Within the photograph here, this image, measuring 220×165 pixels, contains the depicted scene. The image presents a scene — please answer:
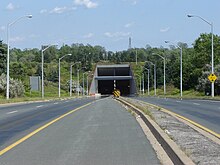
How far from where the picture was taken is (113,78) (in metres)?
172

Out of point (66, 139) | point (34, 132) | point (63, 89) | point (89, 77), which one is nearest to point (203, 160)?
point (66, 139)

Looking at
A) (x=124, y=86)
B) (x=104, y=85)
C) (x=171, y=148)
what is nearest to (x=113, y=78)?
(x=104, y=85)

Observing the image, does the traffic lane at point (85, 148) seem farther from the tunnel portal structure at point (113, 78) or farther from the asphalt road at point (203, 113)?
the tunnel portal structure at point (113, 78)

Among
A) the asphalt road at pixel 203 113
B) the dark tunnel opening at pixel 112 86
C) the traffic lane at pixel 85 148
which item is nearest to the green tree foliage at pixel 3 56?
the asphalt road at pixel 203 113

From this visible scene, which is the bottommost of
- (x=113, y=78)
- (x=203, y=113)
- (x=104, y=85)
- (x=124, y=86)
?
(x=203, y=113)

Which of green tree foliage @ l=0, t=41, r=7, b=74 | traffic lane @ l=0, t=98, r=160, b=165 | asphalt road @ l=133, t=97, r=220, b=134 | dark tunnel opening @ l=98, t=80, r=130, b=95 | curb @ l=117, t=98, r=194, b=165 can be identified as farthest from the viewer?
dark tunnel opening @ l=98, t=80, r=130, b=95

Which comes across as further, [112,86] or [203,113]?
[112,86]

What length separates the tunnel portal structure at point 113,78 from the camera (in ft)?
564

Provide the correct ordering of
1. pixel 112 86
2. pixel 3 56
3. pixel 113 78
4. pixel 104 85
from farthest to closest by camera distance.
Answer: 1. pixel 112 86
2. pixel 104 85
3. pixel 113 78
4. pixel 3 56

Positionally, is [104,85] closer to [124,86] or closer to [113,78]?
[124,86]

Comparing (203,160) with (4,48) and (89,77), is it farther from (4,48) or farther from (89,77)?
(89,77)

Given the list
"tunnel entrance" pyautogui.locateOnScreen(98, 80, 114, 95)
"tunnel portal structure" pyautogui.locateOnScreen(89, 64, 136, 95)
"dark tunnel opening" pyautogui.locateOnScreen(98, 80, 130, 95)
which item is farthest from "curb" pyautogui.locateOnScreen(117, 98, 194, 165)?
"dark tunnel opening" pyautogui.locateOnScreen(98, 80, 130, 95)

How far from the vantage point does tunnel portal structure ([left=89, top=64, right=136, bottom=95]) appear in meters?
172

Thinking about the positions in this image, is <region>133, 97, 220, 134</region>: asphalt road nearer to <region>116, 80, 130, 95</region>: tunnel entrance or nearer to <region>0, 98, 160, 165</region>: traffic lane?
<region>0, 98, 160, 165</region>: traffic lane
